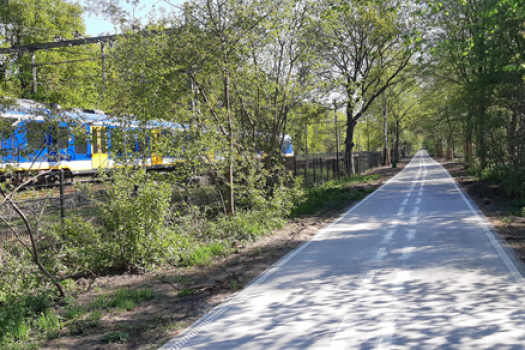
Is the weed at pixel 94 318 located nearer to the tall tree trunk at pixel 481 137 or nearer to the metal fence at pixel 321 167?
the metal fence at pixel 321 167

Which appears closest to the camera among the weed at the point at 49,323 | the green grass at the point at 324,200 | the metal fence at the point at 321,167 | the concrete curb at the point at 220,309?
the concrete curb at the point at 220,309

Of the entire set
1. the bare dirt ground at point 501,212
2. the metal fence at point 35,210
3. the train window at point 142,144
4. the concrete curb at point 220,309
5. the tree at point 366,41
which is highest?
the tree at point 366,41

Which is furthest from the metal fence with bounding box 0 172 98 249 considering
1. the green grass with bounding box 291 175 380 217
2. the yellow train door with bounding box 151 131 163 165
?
the green grass with bounding box 291 175 380 217

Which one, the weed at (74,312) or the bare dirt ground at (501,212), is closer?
the weed at (74,312)

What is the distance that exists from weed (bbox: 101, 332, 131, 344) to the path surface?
1.78 ft

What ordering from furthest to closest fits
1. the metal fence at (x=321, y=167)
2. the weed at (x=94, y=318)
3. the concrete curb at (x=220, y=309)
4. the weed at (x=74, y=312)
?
the metal fence at (x=321, y=167) < the weed at (x=74, y=312) < the weed at (x=94, y=318) < the concrete curb at (x=220, y=309)

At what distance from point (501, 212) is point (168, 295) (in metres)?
10.8

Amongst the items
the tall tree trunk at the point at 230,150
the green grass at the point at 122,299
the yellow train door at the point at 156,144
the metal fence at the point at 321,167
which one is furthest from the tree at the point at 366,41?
the green grass at the point at 122,299

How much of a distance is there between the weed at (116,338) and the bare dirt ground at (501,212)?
22.1ft

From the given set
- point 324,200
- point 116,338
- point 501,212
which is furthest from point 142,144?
point 501,212

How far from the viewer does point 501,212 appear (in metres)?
12.7

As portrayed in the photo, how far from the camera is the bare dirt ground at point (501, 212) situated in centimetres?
890

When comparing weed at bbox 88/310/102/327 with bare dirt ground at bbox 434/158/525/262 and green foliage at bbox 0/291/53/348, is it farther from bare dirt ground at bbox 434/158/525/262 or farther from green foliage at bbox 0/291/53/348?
bare dirt ground at bbox 434/158/525/262

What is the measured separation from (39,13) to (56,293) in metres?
28.0
